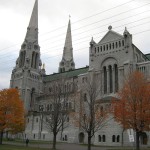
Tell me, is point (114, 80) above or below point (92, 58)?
below

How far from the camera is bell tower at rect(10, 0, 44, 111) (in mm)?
84375

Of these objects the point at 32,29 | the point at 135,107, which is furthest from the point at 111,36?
the point at 32,29

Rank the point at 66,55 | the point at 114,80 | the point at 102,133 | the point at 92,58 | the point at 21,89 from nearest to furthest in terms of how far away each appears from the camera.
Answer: the point at 102,133 < the point at 114,80 < the point at 92,58 < the point at 21,89 < the point at 66,55

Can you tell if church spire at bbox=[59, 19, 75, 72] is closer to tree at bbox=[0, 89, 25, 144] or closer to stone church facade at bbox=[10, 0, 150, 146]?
stone church facade at bbox=[10, 0, 150, 146]

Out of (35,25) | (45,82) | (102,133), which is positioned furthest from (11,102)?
(35,25)

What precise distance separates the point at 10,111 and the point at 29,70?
3911cm

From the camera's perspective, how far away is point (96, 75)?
202 feet

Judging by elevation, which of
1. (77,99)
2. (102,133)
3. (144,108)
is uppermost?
(77,99)

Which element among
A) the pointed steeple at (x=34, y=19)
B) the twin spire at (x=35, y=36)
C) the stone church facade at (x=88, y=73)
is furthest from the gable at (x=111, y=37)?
the pointed steeple at (x=34, y=19)

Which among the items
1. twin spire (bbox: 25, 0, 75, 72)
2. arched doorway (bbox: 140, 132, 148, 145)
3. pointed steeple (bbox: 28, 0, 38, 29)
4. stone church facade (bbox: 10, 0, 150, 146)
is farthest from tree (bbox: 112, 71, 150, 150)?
pointed steeple (bbox: 28, 0, 38, 29)

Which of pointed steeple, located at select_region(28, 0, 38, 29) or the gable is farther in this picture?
pointed steeple, located at select_region(28, 0, 38, 29)

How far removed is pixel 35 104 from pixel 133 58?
41.9 metres

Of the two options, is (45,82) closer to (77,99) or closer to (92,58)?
(92,58)

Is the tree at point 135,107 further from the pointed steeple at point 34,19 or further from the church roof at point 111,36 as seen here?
the pointed steeple at point 34,19
